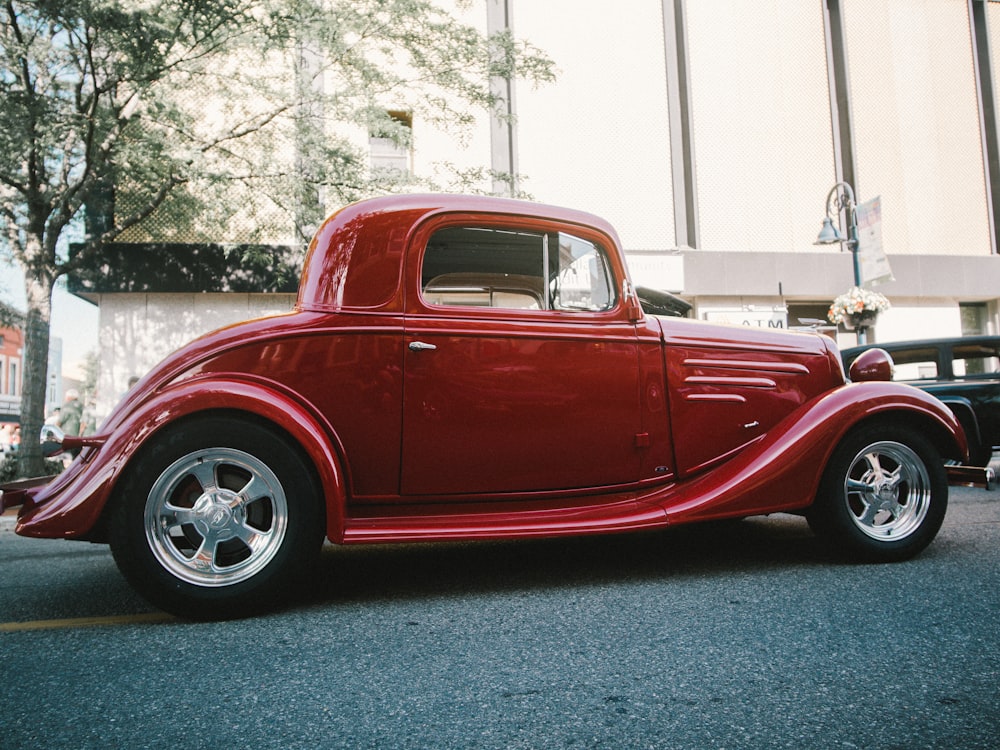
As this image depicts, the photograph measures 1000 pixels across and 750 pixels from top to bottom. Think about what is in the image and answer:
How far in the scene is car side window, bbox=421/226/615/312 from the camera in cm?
329

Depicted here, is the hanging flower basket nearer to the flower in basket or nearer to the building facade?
the flower in basket

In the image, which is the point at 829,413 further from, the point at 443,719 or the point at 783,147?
the point at 783,147

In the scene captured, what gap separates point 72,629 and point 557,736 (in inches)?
79.5

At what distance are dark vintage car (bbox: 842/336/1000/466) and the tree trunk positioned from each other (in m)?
9.57

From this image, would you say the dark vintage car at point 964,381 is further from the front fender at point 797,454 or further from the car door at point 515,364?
the car door at point 515,364

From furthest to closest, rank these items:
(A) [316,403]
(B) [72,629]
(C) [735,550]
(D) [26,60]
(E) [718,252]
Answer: (E) [718,252]
(D) [26,60]
(C) [735,550]
(A) [316,403]
(B) [72,629]

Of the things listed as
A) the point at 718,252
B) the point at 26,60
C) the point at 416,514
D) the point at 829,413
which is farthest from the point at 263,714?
the point at 718,252

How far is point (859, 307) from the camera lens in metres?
11.0

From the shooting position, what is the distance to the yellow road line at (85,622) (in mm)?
2586

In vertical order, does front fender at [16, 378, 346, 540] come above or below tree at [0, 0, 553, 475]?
below

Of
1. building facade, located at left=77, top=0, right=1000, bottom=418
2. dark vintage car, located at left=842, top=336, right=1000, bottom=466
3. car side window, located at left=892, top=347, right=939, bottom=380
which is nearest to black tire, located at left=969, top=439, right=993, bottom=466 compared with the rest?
dark vintage car, located at left=842, top=336, right=1000, bottom=466

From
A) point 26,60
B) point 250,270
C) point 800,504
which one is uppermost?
point 26,60

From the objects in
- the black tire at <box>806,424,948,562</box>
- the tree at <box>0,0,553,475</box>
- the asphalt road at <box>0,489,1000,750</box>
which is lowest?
the asphalt road at <box>0,489,1000,750</box>

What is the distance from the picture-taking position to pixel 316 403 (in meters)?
2.87
